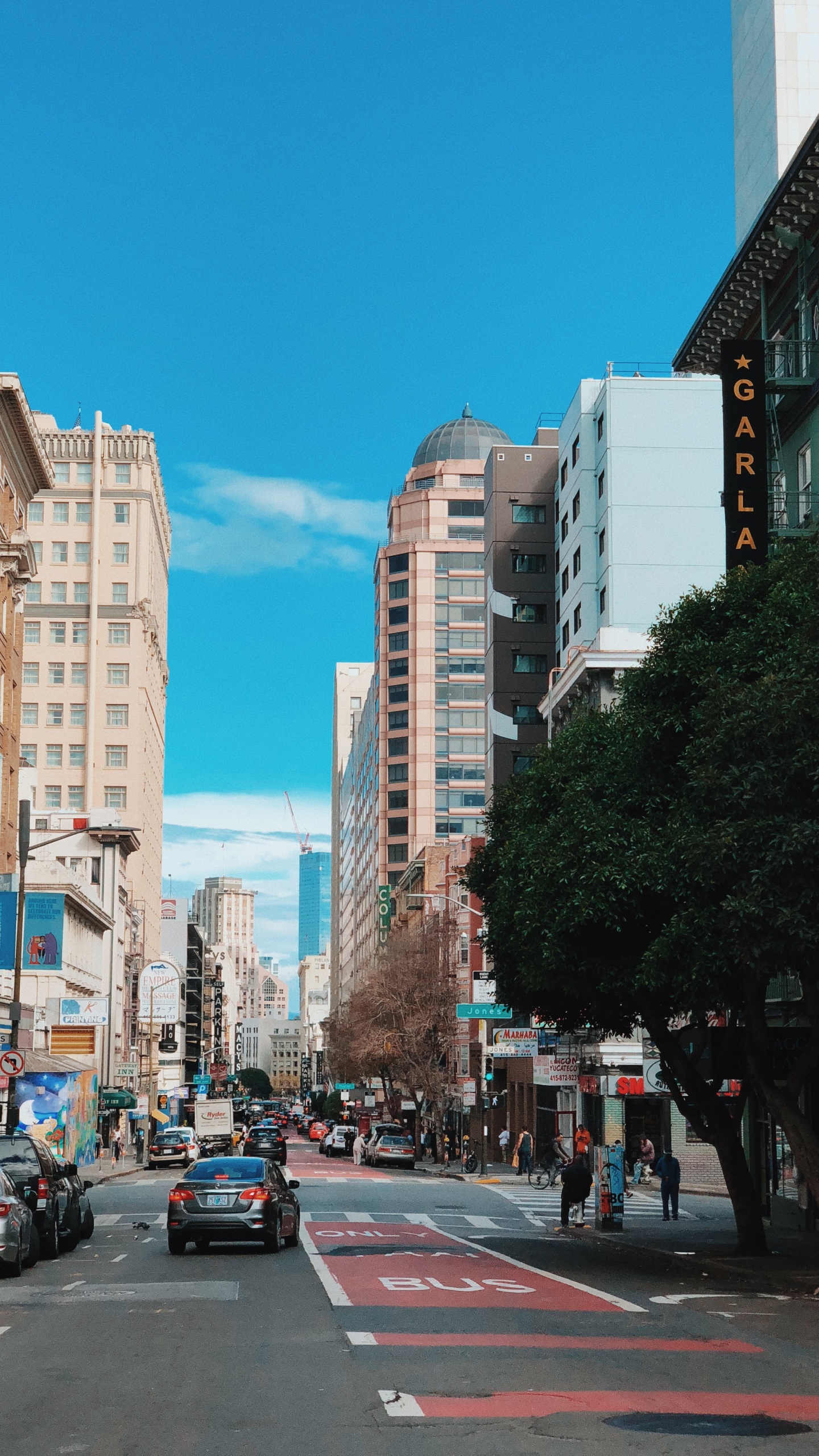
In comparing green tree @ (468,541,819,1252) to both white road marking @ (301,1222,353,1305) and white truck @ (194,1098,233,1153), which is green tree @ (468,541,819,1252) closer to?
white road marking @ (301,1222,353,1305)

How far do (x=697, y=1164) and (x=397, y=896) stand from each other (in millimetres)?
64693

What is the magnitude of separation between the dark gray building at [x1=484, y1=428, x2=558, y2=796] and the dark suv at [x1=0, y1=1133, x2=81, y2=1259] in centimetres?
5829

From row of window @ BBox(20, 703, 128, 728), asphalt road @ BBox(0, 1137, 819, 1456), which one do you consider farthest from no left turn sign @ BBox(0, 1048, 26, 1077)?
row of window @ BBox(20, 703, 128, 728)

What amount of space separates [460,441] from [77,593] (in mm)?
39213

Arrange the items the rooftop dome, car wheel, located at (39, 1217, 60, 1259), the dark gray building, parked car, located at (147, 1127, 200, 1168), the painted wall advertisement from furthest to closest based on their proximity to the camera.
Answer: the rooftop dome < the dark gray building < parked car, located at (147, 1127, 200, 1168) < the painted wall advertisement < car wheel, located at (39, 1217, 60, 1259)

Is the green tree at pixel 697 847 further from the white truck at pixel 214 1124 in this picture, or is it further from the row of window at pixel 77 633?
the row of window at pixel 77 633

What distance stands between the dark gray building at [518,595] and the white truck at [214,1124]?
21.9 meters

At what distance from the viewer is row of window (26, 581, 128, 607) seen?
11875 cm

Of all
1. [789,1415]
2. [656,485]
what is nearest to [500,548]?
[656,485]

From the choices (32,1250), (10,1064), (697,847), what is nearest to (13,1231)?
→ (32,1250)

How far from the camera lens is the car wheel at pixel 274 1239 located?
79.6ft

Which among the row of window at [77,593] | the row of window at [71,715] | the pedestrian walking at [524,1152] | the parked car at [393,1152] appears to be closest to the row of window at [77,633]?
the row of window at [77,593]

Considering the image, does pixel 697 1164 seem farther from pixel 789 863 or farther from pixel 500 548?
pixel 500 548

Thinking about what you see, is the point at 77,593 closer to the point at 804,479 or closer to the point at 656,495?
the point at 656,495
